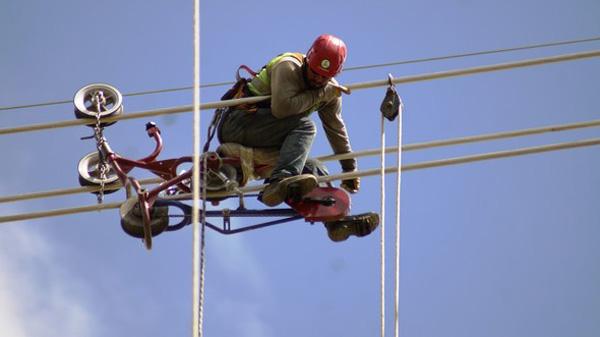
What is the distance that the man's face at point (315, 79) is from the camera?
33.1 ft

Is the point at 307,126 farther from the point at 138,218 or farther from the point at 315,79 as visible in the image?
the point at 138,218

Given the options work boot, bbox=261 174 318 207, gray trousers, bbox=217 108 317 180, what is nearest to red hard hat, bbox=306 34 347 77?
gray trousers, bbox=217 108 317 180

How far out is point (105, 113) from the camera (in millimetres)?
10461

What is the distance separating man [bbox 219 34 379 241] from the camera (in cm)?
990

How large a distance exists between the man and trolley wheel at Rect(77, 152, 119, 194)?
85cm

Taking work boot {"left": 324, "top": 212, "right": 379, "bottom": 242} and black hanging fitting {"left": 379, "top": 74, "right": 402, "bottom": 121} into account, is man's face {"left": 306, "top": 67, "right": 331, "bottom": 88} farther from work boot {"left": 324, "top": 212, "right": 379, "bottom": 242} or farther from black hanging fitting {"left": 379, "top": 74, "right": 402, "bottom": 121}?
work boot {"left": 324, "top": 212, "right": 379, "bottom": 242}

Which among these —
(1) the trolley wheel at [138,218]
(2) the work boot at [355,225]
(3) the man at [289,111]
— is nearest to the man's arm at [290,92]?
(3) the man at [289,111]

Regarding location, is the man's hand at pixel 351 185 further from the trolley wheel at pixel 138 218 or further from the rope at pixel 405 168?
the trolley wheel at pixel 138 218

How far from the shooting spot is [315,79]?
10.1 metres

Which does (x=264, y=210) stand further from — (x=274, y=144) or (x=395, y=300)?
(x=395, y=300)

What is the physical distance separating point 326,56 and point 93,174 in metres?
1.90

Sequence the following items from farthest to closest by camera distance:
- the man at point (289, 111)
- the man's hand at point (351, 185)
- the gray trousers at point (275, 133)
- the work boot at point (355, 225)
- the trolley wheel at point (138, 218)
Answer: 1. the man's hand at point (351, 185)
2. the work boot at point (355, 225)
3. the trolley wheel at point (138, 218)
4. the gray trousers at point (275, 133)
5. the man at point (289, 111)

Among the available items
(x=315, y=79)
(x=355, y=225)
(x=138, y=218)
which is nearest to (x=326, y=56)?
(x=315, y=79)

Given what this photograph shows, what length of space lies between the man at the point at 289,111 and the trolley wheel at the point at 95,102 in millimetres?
764
